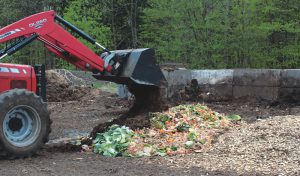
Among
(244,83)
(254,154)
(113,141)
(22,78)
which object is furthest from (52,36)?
(244,83)

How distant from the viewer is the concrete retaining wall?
41.7 feet

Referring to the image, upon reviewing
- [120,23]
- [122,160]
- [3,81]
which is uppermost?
[120,23]

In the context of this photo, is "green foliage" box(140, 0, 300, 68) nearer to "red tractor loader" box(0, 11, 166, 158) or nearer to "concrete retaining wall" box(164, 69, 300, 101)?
"concrete retaining wall" box(164, 69, 300, 101)

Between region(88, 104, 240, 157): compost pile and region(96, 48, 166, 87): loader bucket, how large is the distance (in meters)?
0.69

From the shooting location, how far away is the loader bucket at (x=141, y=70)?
824 centimetres

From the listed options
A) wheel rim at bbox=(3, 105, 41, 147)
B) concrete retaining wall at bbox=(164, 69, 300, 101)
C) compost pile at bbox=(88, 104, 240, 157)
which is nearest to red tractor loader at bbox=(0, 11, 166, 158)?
wheel rim at bbox=(3, 105, 41, 147)

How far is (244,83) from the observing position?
13484 millimetres

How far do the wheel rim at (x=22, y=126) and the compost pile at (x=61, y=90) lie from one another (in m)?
8.80

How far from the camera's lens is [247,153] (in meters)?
6.82

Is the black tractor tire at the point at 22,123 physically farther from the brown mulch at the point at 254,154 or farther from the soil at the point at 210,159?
the brown mulch at the point at 254,154

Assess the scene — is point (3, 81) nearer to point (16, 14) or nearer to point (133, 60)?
point (133, 60)

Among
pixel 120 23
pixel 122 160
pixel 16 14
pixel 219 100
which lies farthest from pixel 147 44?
pixel 122 160

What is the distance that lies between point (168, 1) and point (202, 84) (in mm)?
9084

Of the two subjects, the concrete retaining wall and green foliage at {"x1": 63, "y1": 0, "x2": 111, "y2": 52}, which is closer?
the concrete retaining wall
